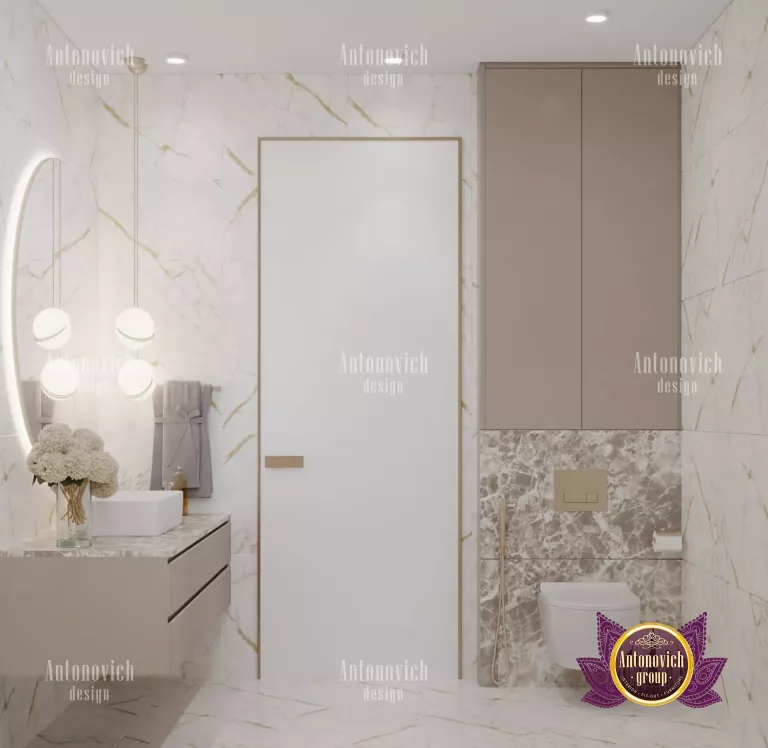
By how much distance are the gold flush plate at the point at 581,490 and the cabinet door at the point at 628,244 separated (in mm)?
223

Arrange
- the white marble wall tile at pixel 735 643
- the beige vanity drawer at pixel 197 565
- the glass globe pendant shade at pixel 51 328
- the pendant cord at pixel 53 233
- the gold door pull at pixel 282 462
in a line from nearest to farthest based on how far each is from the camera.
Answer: the beige vanity drawer at pixel 197 565
the white marble wall tile at pixel 735 643
the glass globe pendant shade at pixel 51 328
the pendant cord at pixel 53 233
the gold door pull at pixel 282 462

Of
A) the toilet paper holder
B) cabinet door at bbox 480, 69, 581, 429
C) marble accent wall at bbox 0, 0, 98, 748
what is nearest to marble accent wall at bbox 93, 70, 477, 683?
cabinet door at bbox 480, 69, 581, 429

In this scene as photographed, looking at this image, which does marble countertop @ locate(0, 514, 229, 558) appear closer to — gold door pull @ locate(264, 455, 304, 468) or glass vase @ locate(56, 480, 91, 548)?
glass vase @ locate(56, 480, 91, 548)

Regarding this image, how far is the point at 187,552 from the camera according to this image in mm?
2879

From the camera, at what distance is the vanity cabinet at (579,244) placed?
353 centimetres

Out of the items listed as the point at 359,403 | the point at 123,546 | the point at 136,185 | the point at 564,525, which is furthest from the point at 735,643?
the point at 136,185

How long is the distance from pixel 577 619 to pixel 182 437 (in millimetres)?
1832

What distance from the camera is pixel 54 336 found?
10.0 ft

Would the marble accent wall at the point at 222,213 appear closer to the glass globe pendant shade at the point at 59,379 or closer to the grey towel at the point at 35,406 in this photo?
the glass globe pendant shade at the point at 59,379

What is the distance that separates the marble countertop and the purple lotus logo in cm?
163

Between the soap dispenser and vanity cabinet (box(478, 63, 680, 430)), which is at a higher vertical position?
vanity cabinet (box(478, 63, 680, 430))

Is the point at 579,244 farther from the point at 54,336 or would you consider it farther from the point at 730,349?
the point at 54,336

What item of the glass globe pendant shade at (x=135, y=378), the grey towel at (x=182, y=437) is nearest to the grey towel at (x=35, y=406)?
the glass globe pendant shade at (x=135, y=378)

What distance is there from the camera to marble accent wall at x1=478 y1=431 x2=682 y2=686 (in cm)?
353
